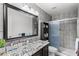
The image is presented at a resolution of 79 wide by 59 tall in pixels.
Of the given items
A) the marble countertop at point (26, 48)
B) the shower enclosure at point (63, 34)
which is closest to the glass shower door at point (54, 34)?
the shower enclosure at point (63, 34)

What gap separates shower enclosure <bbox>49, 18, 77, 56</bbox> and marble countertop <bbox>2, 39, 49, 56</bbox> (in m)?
0.23

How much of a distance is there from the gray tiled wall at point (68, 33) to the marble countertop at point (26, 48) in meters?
0.38

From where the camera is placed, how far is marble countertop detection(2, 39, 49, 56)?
45.4 inches

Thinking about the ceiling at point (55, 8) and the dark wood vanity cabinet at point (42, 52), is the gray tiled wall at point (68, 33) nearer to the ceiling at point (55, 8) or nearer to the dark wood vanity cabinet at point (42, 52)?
the ceiling at point (55, 8)

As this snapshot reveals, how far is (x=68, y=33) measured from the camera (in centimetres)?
173

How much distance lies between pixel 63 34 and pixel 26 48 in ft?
2.63

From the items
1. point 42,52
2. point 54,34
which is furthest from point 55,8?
point 42,52

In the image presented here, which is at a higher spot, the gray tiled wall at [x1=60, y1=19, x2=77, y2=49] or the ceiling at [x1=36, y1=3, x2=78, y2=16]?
the ceiling at [x1=36, y1=3, x2=78, y2=16]

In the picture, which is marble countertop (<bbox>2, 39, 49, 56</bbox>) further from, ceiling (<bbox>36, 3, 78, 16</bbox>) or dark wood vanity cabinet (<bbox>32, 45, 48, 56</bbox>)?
ceiling (<bbox>36, 3, 78, 16</bbox>)

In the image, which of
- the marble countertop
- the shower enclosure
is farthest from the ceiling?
the marble countertop

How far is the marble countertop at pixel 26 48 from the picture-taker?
115cm

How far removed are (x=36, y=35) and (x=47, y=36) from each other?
0.68 ft

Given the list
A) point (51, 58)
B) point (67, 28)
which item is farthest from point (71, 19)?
point (51, 58)

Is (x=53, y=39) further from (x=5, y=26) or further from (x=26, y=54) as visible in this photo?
(x=5, y=26)
